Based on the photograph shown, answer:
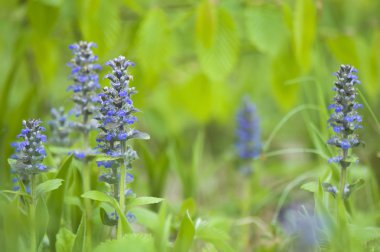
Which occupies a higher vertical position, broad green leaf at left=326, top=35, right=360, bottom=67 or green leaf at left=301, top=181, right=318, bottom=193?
broad green leaf at left=326, top=35, right=360, bottom=67

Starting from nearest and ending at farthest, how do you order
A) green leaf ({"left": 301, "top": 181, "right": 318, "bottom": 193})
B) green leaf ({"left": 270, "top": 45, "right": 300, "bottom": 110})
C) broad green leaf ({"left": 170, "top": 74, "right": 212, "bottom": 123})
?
green leaf ({"left": 301, "top": 181, "right": 318, "bottom": 193}) → green leaf ({"left": 270, "top": 45, "right": 300, "bottom": 110}) → broad green leaf ({"left": 170, "top": 74, "right": 212, "bottom": 123})

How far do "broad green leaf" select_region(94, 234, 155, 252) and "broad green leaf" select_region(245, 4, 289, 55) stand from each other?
1.78m

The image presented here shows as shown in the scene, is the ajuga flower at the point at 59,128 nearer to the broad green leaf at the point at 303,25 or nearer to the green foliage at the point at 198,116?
the green foliage at the point at 198,116

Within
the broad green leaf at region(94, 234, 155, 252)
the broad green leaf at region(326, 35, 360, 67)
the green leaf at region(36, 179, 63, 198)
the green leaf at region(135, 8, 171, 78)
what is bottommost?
the broad green leaf at region(94, 234, 155, 252)

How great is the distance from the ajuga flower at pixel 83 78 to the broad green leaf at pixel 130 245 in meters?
0.78

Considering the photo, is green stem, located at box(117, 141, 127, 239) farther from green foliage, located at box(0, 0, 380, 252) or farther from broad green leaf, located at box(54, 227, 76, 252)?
broad green leaf, located at box(54, 227, 76, 252)

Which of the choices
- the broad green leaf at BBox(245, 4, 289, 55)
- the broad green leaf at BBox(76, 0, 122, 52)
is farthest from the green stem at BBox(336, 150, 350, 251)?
the broad green leaf at BBox(76, 0, 122, 52)

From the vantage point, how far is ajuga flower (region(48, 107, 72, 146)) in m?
3.04

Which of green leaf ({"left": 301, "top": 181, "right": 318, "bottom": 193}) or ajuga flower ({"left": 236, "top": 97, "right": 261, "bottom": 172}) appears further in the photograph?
ajuga flower ({"left": 236, "top": 97, "right": 261, "bottom": 172})

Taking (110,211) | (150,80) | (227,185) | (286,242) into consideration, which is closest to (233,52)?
(150,80)

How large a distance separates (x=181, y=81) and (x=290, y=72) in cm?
121

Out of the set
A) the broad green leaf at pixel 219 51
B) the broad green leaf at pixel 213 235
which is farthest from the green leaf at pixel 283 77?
the broad green leaf at pixel 213 235

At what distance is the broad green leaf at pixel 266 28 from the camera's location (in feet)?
11.5

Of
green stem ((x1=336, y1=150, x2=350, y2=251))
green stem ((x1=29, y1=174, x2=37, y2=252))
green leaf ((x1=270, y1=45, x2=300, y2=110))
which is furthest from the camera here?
green leaf ((x1=270, y1=45, x2=300, y2=110))
